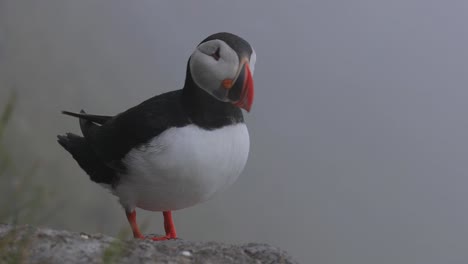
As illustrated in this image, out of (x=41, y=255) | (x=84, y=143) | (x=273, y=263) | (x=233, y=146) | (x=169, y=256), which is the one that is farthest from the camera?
(x=84, y=143)

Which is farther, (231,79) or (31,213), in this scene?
(231,79)

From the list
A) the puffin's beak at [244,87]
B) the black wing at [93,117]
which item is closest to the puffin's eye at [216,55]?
the puffin's beak at [244,87]

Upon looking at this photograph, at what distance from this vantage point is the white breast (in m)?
2.19

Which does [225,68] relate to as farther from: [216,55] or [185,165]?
[185,165]

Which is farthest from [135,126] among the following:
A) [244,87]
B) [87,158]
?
[244,87]

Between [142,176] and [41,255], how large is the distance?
28.7 inches

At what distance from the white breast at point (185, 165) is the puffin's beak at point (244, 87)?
20 cm

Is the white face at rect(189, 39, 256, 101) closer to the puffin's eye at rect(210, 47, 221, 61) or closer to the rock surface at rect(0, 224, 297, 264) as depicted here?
the puffin's eye at rect(210, 47, 221, 61)

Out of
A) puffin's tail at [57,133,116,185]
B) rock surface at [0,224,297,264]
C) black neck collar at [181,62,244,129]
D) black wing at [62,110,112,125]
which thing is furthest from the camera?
black wing at [62,110,112,125]

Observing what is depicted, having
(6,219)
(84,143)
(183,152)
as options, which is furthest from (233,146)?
(6,219)

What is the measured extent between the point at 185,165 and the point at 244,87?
1.25ft

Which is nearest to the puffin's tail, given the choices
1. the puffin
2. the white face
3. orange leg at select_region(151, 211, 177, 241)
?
the puffin

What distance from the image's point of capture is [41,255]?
1613mm

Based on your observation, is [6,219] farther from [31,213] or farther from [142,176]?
[142,176]
